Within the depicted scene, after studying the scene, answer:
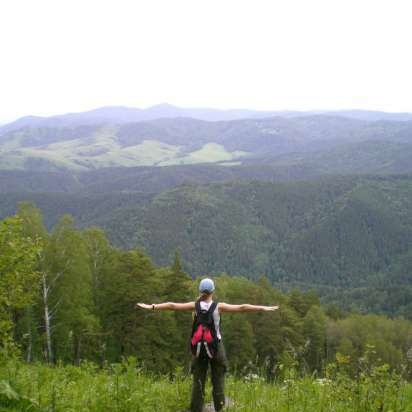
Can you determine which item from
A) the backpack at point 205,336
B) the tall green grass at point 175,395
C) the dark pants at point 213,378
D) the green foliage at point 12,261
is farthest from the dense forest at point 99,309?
the backpack at point 205,336

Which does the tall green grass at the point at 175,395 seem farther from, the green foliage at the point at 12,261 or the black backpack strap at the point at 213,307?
the green foliage at the point at 12,261

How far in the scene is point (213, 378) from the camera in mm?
7191

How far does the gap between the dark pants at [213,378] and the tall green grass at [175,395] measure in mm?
270

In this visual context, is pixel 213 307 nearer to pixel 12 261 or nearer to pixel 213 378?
pixel 213 378

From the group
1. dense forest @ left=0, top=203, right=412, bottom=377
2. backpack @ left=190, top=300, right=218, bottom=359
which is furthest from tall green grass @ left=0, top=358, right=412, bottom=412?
dense forest @ left=0, top=203, right=412, bottom=377

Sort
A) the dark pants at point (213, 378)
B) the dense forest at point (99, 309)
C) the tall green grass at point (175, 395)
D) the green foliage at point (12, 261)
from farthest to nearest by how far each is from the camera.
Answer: the dense forest at point (99, 309) → the green foliage at point (12, 261) → the dark pants at point (213, 378) → the tall green grass at point (175, 395)

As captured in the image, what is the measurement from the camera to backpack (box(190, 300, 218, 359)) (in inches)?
277

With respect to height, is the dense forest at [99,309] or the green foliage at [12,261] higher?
the green foliage at [12,261]

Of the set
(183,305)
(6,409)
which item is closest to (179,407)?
(183,305)

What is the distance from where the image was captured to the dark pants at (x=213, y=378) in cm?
703

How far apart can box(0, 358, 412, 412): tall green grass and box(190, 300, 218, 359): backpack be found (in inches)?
31.6

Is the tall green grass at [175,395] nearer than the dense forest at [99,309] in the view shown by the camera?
Yes

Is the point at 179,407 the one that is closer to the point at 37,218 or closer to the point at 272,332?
the point at 37,218

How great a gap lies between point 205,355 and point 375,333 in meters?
68.9
